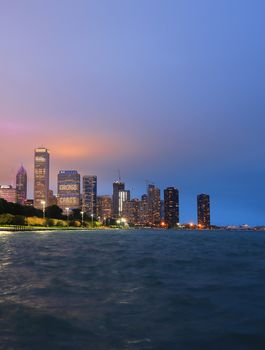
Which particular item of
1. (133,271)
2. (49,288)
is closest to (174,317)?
(49,288)

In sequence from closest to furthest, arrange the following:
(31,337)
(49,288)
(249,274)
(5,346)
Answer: (5,346) < (31,337) < (49,288) < (249,274)

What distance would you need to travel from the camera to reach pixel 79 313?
60.1 ft

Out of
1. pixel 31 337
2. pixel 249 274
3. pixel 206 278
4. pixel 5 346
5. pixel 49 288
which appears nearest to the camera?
pixel 5 346

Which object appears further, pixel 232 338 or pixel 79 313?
pixel 79 313

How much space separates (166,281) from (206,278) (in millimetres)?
3804

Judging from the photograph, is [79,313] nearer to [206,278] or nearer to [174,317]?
[174,317]

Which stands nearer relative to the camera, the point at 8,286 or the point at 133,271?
the point at 8,286

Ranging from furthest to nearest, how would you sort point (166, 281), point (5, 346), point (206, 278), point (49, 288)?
point (206, 278), point (166, 281), point (49, 288), point (5, 346)

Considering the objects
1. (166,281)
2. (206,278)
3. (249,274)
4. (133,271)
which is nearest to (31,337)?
(166,281)

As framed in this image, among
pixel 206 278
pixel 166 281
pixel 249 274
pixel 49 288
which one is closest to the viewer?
pixel 49 288

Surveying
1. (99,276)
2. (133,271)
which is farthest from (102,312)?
(133,271)

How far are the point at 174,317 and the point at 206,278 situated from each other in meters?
14.6

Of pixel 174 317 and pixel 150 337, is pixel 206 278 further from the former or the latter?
pixel 150 337

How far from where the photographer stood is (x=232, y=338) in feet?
49.2
